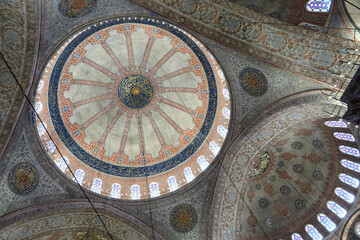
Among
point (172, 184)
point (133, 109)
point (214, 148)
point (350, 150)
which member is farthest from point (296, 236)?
point (133, 109)

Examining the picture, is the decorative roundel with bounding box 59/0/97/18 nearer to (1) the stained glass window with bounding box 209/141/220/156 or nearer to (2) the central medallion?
(2) the central medallion

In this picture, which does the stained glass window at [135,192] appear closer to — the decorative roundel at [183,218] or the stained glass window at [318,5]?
the decorative roundel at [183,218]

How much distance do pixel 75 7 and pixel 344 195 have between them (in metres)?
13.0

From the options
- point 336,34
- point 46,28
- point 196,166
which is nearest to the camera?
point 336,34

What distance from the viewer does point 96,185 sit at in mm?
11031

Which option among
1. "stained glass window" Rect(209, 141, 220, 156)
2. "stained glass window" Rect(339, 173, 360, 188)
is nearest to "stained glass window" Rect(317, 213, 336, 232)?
"stained glass window" Rect(339, 173, 360, 188)

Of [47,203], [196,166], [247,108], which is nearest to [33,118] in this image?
[47,203]

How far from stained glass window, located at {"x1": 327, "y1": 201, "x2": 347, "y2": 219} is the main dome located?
228 inches

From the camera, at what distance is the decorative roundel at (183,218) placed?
34.4 feet

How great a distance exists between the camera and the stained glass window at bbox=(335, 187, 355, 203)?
10.4 meters

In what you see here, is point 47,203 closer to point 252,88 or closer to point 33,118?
point 33,118

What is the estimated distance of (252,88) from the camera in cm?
913

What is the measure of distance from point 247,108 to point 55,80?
849 centimetres

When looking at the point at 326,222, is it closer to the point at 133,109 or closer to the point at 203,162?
the point at 203,162
